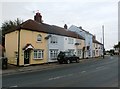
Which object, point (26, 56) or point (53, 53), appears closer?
point (26, 56)

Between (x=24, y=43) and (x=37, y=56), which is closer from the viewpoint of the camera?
(x=24, y=43)

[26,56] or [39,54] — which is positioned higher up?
[39,54]

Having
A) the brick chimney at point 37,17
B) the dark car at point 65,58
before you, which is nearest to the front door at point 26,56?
the dark car at point 65,58

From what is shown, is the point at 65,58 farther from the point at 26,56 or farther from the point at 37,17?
the point at 37,17

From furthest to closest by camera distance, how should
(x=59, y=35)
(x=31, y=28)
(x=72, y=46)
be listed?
1. (x=72, y=46)
2. (x=59, y=35)
3. (x=31, y=28)

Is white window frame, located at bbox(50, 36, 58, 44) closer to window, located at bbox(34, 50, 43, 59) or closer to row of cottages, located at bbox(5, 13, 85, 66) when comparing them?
row of cottages, located at bbox(5, 13, 85, 66)

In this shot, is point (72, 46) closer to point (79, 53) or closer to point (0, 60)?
point (79, 53)

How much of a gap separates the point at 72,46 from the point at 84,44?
10.1 meters

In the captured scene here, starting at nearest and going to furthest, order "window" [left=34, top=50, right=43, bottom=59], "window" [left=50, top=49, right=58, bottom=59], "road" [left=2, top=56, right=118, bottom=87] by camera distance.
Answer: "road" [left=2, top=56, right=118, bottom=87] < "window" [left=34, top=50, right=43, bottom=59] < "window" [left=50, top=49, right=58, bottom=59]

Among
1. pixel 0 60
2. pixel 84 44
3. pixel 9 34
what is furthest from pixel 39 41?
pixel 84 44

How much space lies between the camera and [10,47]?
109ft

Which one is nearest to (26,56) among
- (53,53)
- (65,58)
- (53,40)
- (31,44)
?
(31,44)

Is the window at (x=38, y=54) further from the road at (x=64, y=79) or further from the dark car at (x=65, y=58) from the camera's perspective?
the road at (x=64, y=79)

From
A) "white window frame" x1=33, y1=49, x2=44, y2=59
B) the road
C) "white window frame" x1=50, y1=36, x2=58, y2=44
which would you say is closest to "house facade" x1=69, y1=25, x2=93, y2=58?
"white window frame" x1=50, y1=36, x2=58, y2=44
